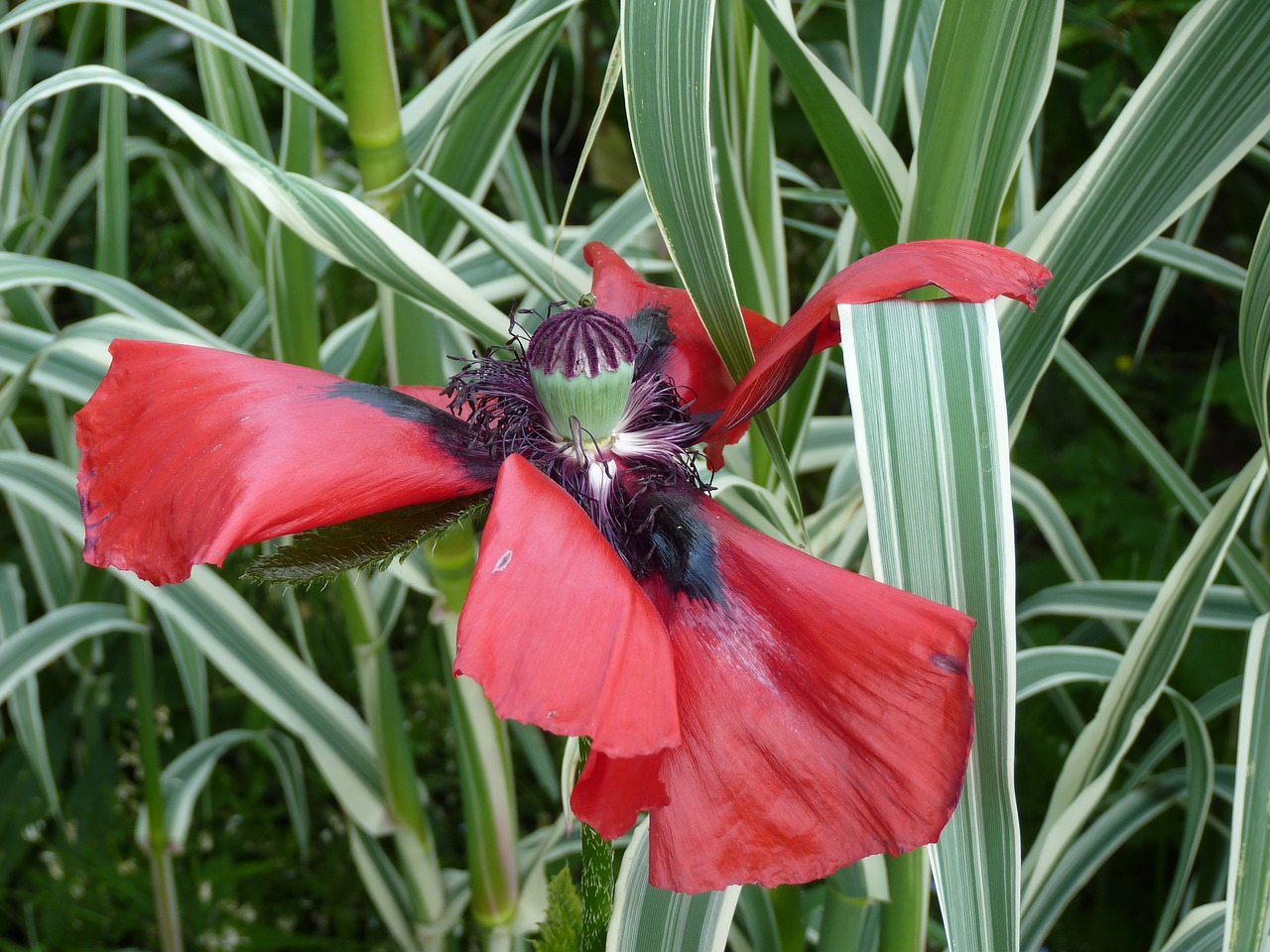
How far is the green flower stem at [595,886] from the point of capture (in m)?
0.34

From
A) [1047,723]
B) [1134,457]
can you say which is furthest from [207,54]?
[1134,457]

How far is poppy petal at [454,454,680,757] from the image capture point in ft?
0.82

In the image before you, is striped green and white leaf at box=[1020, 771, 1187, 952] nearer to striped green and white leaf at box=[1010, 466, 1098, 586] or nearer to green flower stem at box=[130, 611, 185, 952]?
striped green and white leaf at box=[1010, 466, 1098, 586]

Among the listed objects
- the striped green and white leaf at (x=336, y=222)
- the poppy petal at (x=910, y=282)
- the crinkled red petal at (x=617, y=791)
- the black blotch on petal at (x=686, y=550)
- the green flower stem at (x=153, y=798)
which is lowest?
the green flower stem at (x=153, y=798)

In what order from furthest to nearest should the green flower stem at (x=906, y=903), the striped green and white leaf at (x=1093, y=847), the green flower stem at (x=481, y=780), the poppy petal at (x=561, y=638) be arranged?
the striped green and white leaf at (x=1093, y=847), the green flower stem at (x=481, y=780), the green flower stem at (x=906, y=903), the poppy petal at (x=561, y=638)

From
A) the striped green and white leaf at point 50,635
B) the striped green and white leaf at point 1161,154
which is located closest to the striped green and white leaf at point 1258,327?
the striped green and white leaf at point 1161,154

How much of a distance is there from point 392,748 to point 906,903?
1.10 feet

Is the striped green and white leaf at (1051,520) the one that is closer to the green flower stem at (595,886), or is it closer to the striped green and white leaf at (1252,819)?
the striped green and white leaf at (1252,819)

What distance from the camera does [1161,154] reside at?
405 millimetres

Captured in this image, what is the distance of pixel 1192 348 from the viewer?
1.57 metres

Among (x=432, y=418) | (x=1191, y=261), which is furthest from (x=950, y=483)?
(x=1191, y=261)

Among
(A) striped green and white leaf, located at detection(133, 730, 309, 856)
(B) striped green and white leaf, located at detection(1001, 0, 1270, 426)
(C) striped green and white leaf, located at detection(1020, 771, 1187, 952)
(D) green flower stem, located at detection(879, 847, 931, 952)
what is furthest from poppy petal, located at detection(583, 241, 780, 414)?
(A) striped green and white leaf, located at detection(133, 730, 309, 856)

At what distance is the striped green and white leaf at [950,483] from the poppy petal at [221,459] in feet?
0.42

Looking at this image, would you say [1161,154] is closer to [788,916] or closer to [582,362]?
[582,362]
